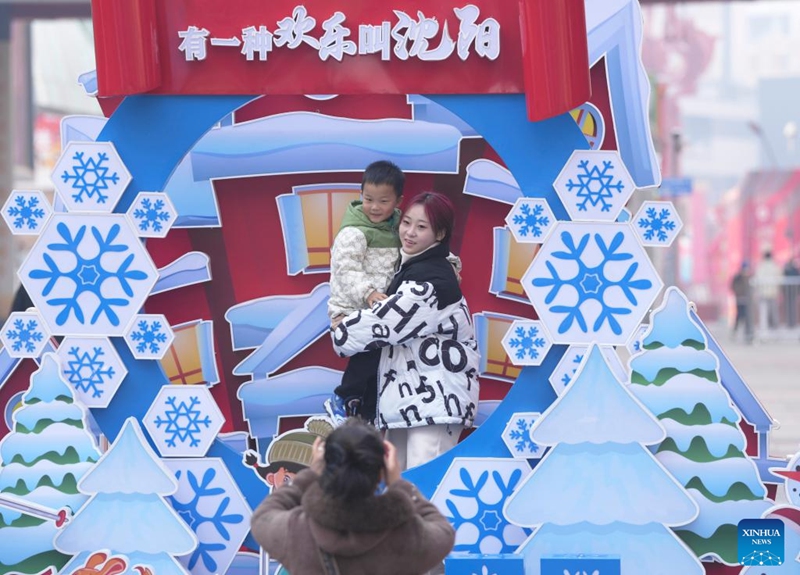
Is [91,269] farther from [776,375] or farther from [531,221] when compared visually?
[776,375]

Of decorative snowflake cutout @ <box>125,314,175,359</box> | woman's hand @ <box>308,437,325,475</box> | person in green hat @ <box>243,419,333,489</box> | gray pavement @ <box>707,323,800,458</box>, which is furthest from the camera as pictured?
gray pavement @ <box>707,323,800,458</box>

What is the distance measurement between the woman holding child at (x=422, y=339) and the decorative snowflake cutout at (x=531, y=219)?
26 centimetres

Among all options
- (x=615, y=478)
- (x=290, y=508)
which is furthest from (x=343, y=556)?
(x=615, y=478)

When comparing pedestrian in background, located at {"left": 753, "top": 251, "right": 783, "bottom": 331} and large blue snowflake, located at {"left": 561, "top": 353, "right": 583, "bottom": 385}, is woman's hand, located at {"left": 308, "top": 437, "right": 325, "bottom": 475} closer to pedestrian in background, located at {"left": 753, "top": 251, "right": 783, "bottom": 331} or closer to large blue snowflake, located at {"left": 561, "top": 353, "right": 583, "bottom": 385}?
large blue snowflake, located at {"left": 561, "top": 353, "right": 583, "bottom": 385}

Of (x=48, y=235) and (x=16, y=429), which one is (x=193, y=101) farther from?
(x=16, y=429)

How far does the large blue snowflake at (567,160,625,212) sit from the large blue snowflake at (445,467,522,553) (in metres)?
1.13

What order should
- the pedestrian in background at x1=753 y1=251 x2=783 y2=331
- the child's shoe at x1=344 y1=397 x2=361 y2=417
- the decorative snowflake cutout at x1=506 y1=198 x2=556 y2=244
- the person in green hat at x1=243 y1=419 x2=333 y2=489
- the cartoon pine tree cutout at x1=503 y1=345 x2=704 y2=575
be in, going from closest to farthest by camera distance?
the cartoon pine tree cutout at x1=503 y1=345 x2=704 y2=575 < the decorative snowflake cutout at x1=506 y1=198 x2=556 y2=244 < the child's shoe at x1=344 y1=397 x2=361 y2=417 < the person in green hat at x1=243 y1=419 x2=333 y2=489 < the pedestrian in background at x1=753 y1=251 x2=783 y2=331

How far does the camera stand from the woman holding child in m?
4.55

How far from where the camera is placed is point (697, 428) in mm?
4625

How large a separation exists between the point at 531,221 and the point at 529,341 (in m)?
0.48

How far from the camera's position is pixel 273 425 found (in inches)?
216

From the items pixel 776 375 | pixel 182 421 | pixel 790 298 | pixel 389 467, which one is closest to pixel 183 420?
pixel 182 421

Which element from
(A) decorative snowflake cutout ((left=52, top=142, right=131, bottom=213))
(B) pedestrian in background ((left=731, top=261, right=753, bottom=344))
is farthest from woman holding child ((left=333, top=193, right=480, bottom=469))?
(B) pedestrian in background ((left=731, top=261, right=753, bottom=344))

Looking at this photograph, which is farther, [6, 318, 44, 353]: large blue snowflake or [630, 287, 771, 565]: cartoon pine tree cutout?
[6, 318, 44, 353]: large blue snowflake
